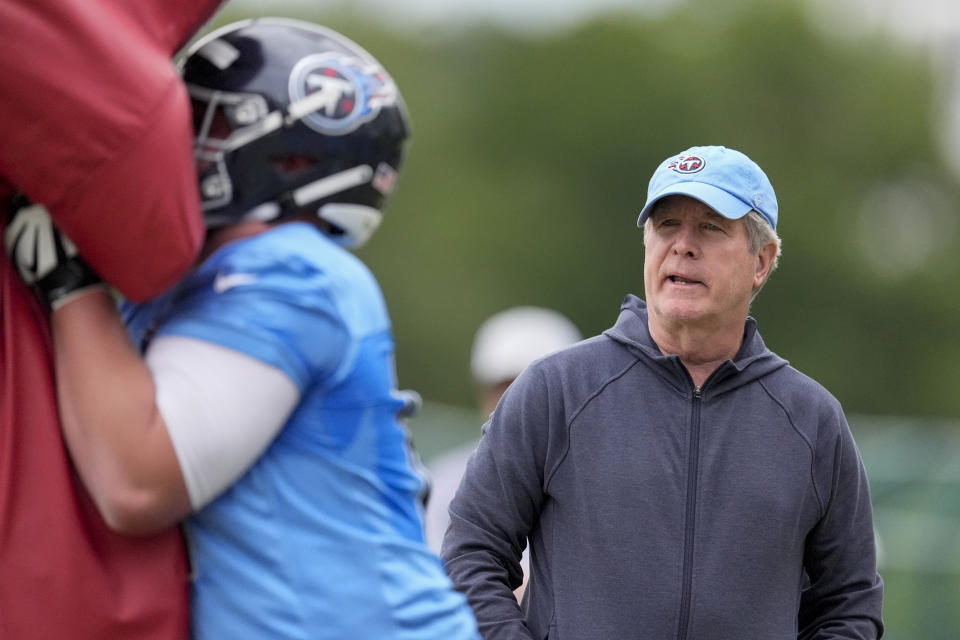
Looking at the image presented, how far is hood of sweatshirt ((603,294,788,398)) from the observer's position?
13.5 ft

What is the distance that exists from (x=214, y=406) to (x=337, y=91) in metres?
0.66

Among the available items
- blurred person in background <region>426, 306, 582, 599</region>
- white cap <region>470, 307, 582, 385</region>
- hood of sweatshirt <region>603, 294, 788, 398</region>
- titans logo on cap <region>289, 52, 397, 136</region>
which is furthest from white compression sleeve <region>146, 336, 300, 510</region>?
white cap <region>470, 307, 582, 385</region>

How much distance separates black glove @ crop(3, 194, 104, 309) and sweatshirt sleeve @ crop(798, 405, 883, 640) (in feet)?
7.14

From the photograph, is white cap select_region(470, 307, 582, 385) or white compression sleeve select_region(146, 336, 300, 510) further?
white cap select_region(470, 307, 582, 385)

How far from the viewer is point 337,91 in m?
2.84

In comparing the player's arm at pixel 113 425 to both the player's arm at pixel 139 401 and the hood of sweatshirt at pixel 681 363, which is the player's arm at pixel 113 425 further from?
the hood of sweatshirt at pixel 681 363

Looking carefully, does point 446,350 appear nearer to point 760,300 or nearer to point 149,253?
point 760,300

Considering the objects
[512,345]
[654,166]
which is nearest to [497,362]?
[512,345]

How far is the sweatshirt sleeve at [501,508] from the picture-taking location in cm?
405

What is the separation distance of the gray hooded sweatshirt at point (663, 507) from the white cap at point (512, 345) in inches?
101

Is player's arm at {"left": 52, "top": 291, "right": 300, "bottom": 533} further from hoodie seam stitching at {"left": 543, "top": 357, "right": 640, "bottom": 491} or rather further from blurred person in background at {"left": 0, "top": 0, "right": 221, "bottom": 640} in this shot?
hoodie seam stitching at {"left": 543, "top": 357, "right": 640, "bottom": 491}

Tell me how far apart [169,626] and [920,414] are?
41.9m

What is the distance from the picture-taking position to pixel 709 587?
153 inches

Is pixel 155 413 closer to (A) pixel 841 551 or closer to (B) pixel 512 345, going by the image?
(A) pixel 841 551
